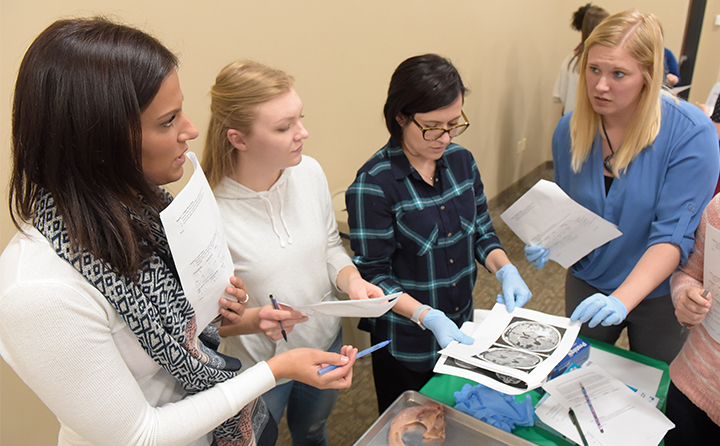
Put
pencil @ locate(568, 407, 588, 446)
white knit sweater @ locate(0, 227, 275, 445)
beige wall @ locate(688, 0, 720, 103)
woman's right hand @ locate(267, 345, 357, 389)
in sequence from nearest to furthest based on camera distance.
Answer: white knit sweater @ locate(0, 227, 275, 445), woman's right hand @ locate(267, 345, 357, 389), pencil @ locate(568, 407, 588, 446), beige wall @ locate(688, 0, 720, 103)

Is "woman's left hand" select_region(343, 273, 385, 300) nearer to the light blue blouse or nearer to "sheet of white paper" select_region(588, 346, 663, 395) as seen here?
"sheet of white paper" select_region(588, 346, 663, 395)

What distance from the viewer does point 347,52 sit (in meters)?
2.22

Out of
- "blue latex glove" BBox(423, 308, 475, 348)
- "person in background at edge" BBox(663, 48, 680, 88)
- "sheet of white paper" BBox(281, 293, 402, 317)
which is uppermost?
"person in background at edge" BBox(663, 48, 680, 88)

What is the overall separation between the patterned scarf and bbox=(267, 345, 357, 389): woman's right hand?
0.33ft

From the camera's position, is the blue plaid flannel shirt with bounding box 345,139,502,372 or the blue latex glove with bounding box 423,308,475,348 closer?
the blue latex glove with bounding box 423,308,475,348

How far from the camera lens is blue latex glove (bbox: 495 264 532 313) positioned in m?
1.31

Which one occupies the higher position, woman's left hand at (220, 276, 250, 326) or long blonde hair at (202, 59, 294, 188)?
long blonde hair at (202, 59, 294, 188)

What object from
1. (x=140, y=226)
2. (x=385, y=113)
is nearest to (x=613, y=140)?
(x=385, y=113)

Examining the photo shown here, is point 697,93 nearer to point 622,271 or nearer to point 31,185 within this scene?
point 622,271

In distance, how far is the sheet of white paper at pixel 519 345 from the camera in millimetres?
1010

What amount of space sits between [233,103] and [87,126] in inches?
20.9

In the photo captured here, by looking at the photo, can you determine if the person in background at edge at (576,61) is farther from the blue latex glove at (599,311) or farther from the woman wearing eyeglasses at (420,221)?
the blue latex glove at (599,311)

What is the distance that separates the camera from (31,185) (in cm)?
75

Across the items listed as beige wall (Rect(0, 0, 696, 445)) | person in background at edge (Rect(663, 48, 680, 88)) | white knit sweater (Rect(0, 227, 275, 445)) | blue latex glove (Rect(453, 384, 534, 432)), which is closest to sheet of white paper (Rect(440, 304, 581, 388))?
blue latex glove (Rect(453, 384, 534, 432))
